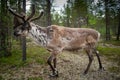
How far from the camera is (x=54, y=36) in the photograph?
22.7 feet

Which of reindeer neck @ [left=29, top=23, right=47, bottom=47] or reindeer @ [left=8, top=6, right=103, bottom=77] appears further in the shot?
reindeer neck @ [left=29, top=23, right=47, bottom=47]

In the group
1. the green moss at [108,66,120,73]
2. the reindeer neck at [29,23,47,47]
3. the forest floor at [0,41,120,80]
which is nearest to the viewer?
the reindeer neck at [29,23,47,47]

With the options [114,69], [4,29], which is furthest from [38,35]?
[114,69]

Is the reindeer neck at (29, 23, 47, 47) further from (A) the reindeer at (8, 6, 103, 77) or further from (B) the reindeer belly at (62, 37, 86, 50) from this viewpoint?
(B) the reindeer belly at (62, 37, 86, 50)

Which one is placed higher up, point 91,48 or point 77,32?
point 77,32

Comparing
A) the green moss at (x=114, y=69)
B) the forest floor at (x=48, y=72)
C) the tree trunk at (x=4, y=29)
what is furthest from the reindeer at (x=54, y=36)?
the tree trunk at (x=4, y=29)

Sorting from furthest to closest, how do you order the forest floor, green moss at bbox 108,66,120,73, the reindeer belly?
green moss at bbox 108,66,120,73
the reindeer belly
the forest floor

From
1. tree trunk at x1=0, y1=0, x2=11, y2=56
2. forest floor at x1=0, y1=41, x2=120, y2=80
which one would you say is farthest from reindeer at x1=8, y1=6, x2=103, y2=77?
tree trunk at x1=0, y1=0, x2=11, y2=56

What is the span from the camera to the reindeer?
21.0 feet

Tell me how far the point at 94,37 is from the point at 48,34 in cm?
233

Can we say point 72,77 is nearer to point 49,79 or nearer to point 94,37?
point 49,79

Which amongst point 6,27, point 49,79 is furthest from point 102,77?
point 6,27

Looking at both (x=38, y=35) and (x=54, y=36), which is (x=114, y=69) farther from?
(x=38, y=35)

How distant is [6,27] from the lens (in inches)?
392
